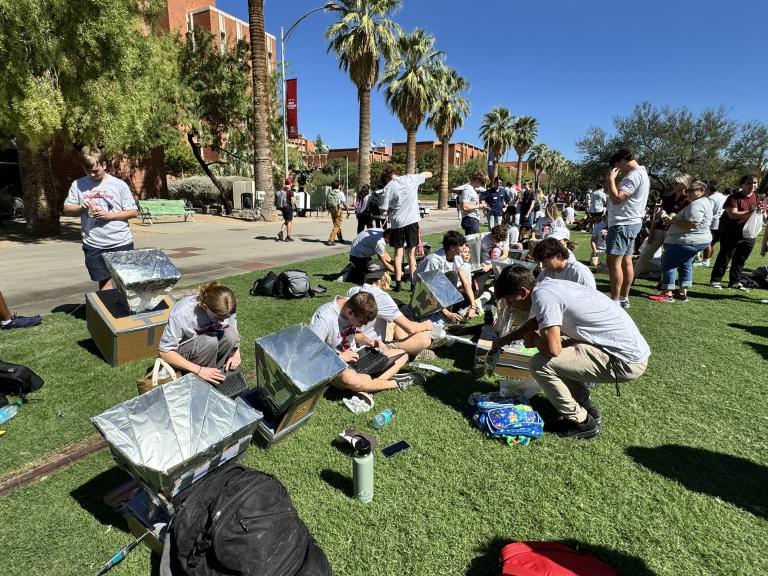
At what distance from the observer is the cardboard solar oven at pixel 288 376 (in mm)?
2500

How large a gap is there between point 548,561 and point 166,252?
34.7 ft

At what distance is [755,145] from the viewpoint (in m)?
33.6

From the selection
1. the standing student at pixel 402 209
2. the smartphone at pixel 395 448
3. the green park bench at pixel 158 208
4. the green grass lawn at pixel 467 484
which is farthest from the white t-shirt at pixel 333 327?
the green park bench at pixel 158 208

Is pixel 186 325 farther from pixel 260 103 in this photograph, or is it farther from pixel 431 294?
pixel 260 103

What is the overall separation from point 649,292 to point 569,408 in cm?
551

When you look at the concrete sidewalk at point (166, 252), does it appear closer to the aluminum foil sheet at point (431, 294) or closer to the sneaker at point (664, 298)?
the aluminum foil sheet at point (431, 294)

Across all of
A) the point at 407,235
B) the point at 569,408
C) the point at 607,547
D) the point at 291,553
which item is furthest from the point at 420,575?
the point at 407,235

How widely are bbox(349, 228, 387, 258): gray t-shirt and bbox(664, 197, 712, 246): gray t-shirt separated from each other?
441cm

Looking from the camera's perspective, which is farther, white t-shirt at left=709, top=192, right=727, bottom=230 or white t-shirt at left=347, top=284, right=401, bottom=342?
white t-shirt at left=709, top=192, right=727, bottom=230

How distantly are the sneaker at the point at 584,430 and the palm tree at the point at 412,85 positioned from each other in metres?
22.6

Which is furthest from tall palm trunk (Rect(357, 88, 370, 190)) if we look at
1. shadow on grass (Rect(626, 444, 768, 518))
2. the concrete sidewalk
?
shadow on grass (Rect(626, 444, 768, 518))

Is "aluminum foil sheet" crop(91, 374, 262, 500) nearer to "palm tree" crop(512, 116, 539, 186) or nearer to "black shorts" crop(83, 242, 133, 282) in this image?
"black shorts" crop(83, 242, 133, 282)

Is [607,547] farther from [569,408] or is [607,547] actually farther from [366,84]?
[366,84]

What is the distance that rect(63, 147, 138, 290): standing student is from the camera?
4402mm
